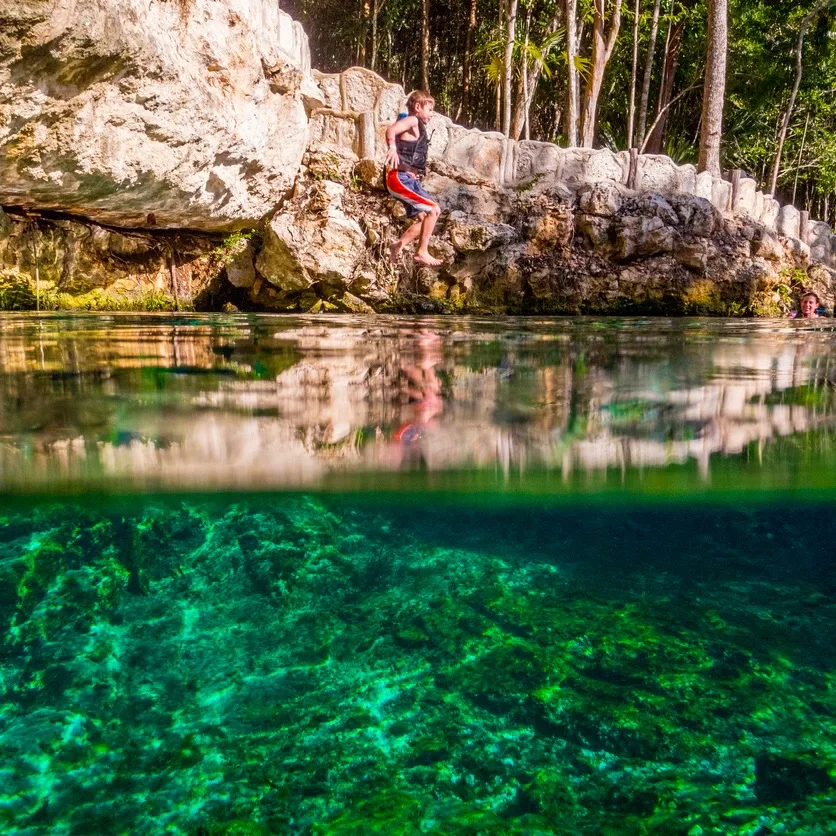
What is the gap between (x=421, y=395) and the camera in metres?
3.28

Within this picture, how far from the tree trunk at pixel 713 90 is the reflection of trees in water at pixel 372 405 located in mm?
11687

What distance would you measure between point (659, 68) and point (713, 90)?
13.5m

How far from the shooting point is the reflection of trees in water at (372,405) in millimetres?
2389

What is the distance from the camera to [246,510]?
2359 mm

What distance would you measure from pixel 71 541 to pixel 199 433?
61 cm

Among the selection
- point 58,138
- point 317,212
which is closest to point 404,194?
point 317,212

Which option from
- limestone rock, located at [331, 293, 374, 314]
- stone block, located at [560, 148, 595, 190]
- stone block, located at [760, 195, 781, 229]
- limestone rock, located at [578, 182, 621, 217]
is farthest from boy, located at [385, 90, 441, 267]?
stone block, located at [760, 195, 781, 229]

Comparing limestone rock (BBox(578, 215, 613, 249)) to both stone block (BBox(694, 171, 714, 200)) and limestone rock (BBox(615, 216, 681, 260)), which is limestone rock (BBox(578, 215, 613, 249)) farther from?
stone block (BBox(694, 171, 714, 200))

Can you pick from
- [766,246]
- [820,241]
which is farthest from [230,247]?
[820,241]

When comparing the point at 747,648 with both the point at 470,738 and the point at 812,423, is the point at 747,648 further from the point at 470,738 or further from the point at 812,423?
the point at 812,423

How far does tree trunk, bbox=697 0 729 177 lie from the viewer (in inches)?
587

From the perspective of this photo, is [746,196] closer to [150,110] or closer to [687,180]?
[687,180]

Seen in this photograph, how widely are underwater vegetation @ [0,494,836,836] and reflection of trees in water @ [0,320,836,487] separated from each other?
9.1 inches

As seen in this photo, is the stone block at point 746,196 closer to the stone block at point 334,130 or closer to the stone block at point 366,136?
the stone block at point 366,136
